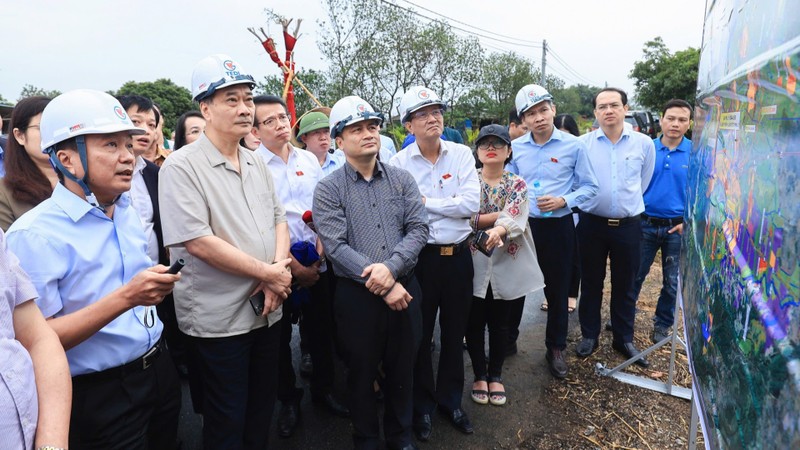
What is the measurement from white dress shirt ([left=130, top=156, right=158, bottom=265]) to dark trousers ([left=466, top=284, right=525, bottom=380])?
6.75 feet

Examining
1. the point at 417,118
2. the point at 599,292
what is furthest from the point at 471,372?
Result: the point at 417,118

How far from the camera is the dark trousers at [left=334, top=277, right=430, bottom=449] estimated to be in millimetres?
2334

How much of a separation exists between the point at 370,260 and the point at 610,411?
206 cm

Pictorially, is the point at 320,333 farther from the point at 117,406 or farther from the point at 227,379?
the point at 117,406

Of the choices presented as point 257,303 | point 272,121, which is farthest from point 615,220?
point 257,303

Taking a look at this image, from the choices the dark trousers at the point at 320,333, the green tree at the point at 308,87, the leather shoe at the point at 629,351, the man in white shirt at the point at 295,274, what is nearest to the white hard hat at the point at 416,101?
the man in white shirt at the point at 295,274

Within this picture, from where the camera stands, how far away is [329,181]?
7.95 feet

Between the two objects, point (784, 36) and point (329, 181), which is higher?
point (784, 36)

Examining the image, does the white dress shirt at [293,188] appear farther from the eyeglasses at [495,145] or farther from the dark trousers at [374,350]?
the eyeglasses at [495,145]

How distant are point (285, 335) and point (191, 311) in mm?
901

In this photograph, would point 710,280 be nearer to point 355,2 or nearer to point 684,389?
point 684,389

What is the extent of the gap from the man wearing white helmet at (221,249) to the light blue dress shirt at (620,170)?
2622 millimetres

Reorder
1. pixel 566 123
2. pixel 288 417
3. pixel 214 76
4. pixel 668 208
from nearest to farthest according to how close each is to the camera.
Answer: pixel 214 76
pixel 288 417
pixel 668 208
pixel 566 123

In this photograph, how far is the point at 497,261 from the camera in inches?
123
